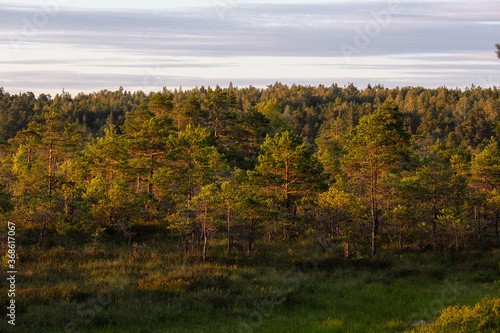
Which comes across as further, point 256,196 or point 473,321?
point 256,196

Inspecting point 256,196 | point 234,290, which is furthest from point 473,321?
point 256,196

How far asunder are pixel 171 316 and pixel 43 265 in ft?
40.1

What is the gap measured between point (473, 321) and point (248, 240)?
1913cm

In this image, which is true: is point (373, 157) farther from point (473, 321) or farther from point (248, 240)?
point (473, 321)

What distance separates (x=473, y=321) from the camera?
10586 millimetres

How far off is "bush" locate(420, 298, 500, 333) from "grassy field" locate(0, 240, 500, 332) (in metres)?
2.34

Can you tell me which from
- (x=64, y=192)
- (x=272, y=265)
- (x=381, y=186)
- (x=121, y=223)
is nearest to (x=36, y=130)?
(x=64, y=192)

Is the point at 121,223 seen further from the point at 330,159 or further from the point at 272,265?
the point at 330,159

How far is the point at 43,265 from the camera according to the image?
2252cm

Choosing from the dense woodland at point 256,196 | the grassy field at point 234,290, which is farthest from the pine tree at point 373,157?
the grassy field at point 234,290

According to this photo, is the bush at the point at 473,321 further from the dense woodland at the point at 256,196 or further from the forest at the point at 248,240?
the dense woodland at the point at 256,196

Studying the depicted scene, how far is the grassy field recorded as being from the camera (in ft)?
44.1

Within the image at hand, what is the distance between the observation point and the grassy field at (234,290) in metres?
13.4

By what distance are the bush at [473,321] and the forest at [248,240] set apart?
0.05 m
